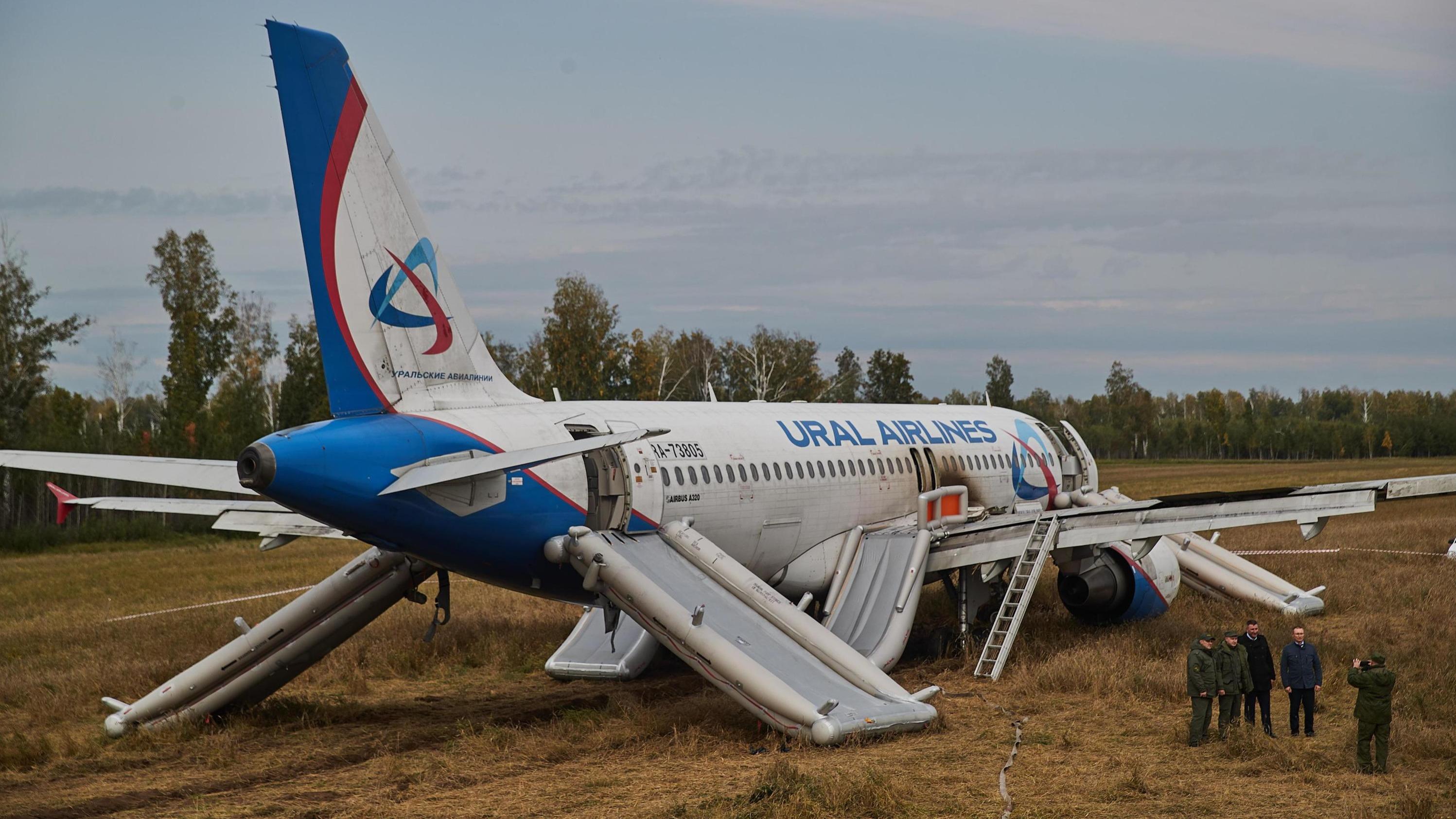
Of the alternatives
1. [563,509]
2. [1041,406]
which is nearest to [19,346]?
[563,509]

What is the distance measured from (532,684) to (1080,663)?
23.9ft

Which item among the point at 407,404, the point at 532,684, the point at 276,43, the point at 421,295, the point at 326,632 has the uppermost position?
the point at 276,43

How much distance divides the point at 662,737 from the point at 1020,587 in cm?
621

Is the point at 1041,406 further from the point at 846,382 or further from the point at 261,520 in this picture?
the point at 261,520

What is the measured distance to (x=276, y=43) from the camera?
42.7ft

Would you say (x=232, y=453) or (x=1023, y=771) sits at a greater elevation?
(x=232, y=453)

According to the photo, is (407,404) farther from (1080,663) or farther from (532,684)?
(1080,663)

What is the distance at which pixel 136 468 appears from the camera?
515 inches

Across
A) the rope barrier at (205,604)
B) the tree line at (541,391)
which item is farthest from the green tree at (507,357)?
the rope barrier at (205,604)

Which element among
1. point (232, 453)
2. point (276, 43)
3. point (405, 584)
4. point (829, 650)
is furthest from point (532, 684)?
point (232, 453)

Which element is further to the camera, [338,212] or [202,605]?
[202,605]

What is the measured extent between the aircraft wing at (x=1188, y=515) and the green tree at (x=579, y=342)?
45183 millimetres

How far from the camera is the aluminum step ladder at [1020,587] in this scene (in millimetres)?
16547

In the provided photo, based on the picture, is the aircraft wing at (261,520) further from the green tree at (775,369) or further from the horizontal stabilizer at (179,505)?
the green tree at (775,369)
